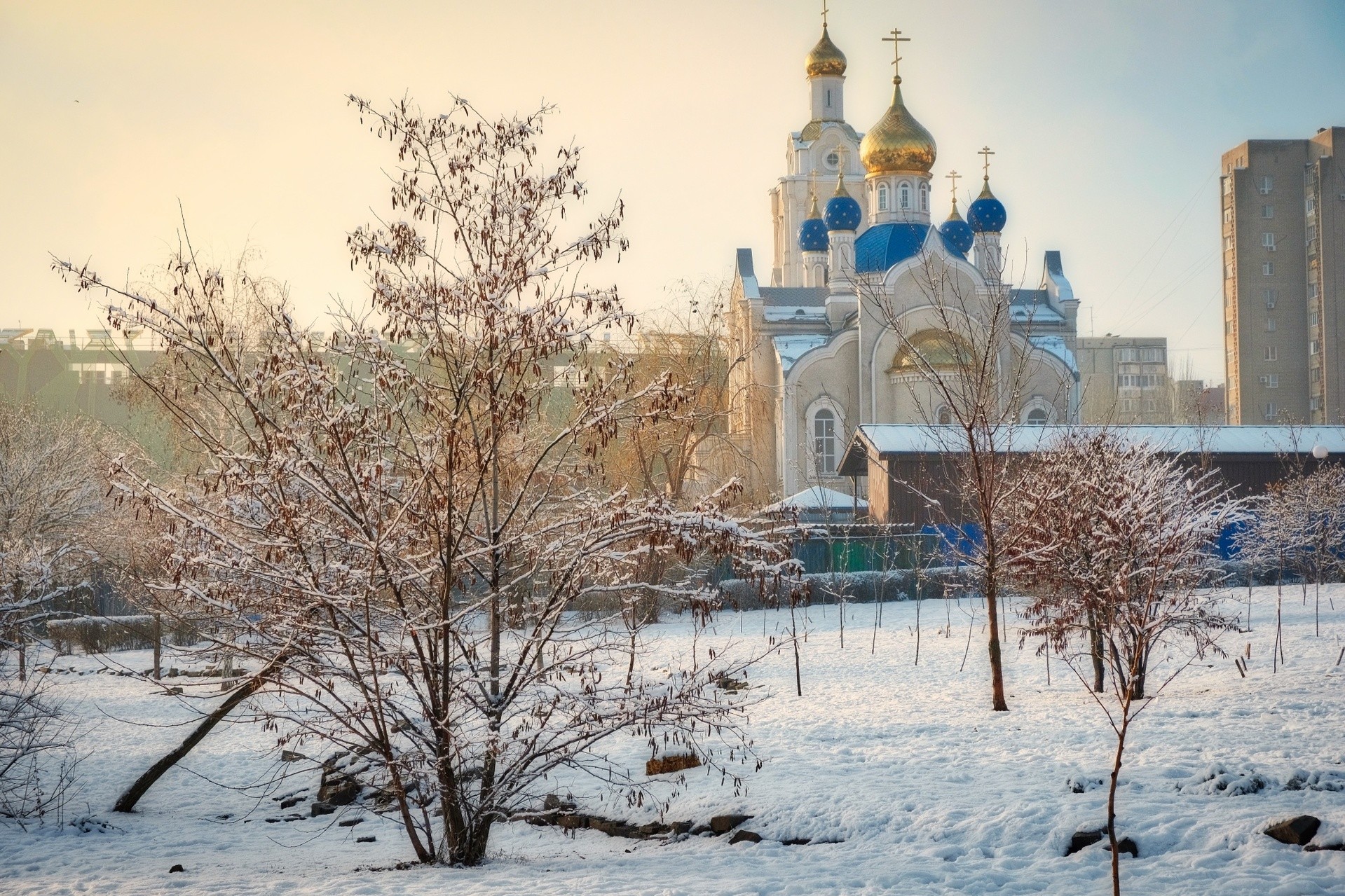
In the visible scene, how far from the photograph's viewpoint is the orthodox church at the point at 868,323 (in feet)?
118

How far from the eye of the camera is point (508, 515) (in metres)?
7.66

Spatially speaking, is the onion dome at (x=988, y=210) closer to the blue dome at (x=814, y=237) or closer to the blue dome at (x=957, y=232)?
the blue dome at (x=957, y=232)

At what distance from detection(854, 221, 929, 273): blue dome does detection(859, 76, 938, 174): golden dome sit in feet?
7.18

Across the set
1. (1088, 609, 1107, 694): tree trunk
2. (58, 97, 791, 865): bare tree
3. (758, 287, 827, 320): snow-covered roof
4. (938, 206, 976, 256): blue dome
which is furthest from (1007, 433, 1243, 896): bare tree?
(938, 206, 976, 256): blue dome

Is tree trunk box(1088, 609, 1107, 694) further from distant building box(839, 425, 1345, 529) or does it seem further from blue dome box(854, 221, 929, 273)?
blue dome box(854, 221, 929, 273)

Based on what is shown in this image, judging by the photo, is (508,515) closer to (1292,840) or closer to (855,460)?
(1292,840)

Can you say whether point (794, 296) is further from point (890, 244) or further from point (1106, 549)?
point (1106, 549)

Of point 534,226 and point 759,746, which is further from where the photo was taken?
point 759,746

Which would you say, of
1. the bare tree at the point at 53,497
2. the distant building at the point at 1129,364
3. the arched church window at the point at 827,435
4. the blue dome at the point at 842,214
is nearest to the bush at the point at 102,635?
the bare tree at the point at 53,497

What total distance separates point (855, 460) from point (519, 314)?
2335 centimetres

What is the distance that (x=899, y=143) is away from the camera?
43.2 metres

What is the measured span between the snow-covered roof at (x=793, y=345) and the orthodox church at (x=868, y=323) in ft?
0.18

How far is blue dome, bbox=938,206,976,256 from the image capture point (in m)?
45.3

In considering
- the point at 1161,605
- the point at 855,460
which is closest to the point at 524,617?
the point at 1161,605
